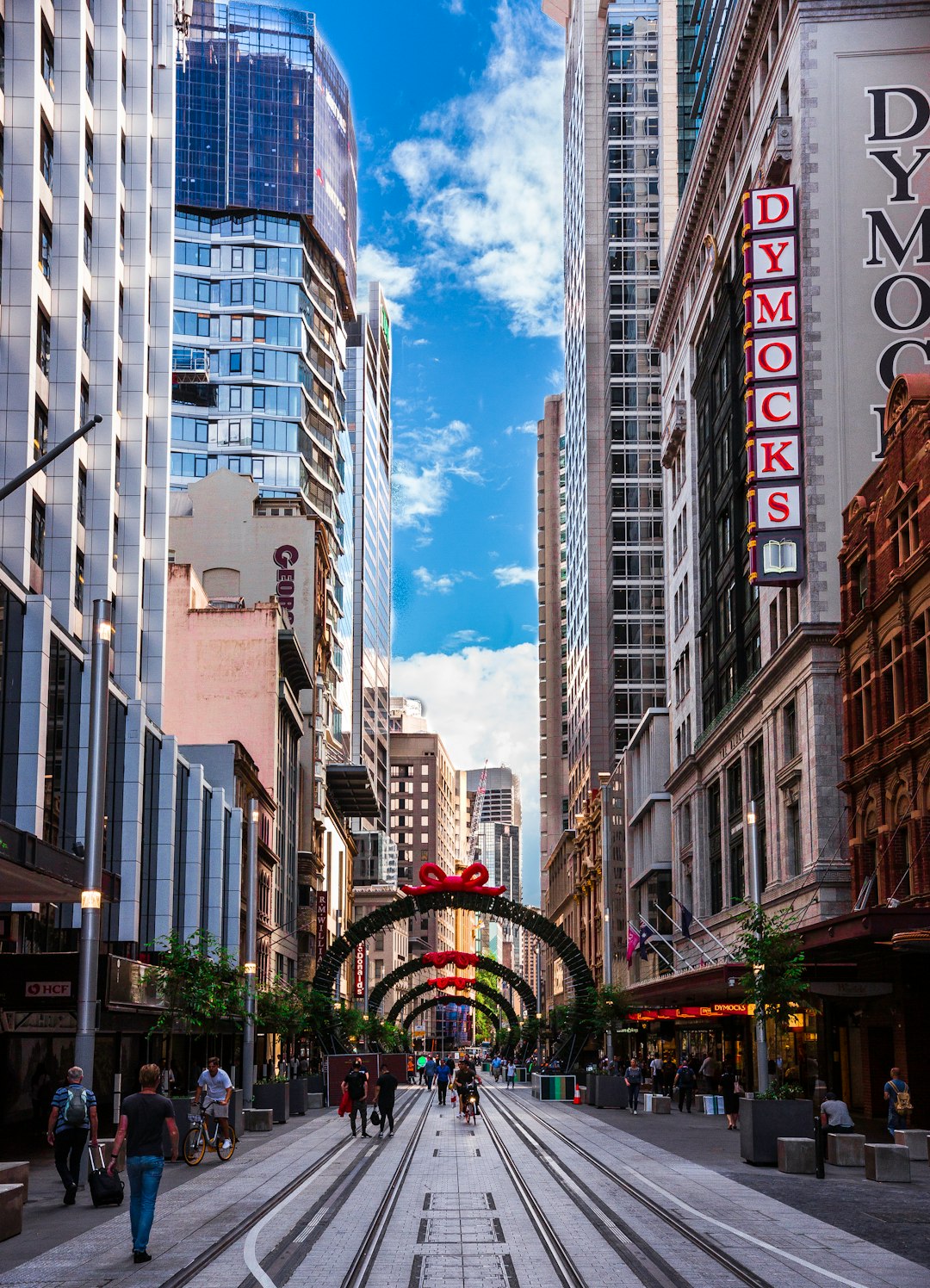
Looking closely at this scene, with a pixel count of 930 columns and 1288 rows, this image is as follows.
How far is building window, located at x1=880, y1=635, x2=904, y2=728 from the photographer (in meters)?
44.0

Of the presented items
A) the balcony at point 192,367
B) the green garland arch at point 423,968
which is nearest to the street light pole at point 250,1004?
the green garland arch at point 423,968

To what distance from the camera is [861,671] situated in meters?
48.3

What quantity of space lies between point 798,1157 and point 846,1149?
206 centimetres

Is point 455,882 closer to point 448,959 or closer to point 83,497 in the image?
point 83,497

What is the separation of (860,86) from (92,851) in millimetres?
43020

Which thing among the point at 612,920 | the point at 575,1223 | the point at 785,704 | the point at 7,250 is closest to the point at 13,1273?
the point at 575,1223

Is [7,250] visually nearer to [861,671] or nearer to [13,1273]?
[861,671]

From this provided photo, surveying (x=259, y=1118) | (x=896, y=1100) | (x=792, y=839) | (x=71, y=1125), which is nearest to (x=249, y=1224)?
(x=71, y=1125)

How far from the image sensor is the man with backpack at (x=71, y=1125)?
23.1 meters

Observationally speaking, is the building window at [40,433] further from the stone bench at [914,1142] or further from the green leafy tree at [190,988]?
the stone bench at [914,1142]

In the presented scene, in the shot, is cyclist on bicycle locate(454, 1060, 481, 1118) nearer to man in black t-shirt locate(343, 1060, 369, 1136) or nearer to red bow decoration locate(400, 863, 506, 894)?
man in black t-shirt locate(343, 1060, 369, 1136)

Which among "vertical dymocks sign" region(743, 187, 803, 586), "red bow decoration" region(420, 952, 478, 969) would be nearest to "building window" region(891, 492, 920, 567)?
"vertical dymocks sign" region(743, 187, 803, 586)

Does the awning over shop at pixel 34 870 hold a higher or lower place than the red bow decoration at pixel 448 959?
higher

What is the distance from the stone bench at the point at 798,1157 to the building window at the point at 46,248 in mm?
34651
